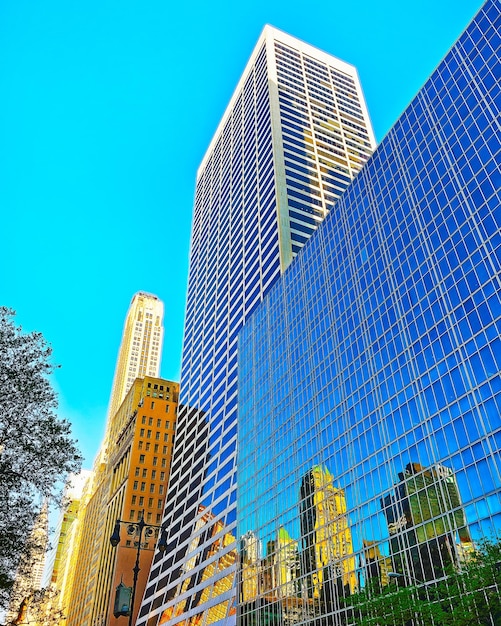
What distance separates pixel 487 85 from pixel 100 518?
133 meters

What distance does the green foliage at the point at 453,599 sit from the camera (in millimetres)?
30984

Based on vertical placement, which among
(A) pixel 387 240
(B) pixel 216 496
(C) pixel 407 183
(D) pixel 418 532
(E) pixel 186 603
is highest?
(C) pixel 407 183

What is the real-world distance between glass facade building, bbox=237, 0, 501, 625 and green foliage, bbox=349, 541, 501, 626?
70.2 inches

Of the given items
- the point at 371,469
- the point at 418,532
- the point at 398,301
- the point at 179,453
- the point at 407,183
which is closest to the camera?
the point at 418,532

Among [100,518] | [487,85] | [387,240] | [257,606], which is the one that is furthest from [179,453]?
[487,85]

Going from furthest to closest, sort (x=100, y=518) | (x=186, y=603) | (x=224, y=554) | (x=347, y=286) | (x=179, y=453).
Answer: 1. (x=100, y=518)
2. (x=179, y=453)
3. (x=186, y=603)
4. (x=224, y=554)
5. (x=347, y=286)

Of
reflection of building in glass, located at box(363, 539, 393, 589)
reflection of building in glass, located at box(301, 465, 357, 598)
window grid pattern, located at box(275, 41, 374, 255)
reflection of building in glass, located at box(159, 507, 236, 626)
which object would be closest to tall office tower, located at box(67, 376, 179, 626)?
reflection of building in glass, located at box(159, 507, 236, 626)

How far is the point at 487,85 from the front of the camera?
51531 millimetres

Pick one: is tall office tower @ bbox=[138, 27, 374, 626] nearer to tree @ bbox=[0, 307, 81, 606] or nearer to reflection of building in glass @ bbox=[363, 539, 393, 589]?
reflection of building in glass @ bbox=[363, 539, 393, 589]

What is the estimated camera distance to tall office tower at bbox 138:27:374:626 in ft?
291

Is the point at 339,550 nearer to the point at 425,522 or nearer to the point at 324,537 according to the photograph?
the point at 324,537

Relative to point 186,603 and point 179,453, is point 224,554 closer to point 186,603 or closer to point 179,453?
point 186,603

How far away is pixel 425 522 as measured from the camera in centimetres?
4297

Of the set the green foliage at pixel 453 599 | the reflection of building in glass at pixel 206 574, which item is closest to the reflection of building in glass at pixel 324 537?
the green foliage at pixel 453 599
